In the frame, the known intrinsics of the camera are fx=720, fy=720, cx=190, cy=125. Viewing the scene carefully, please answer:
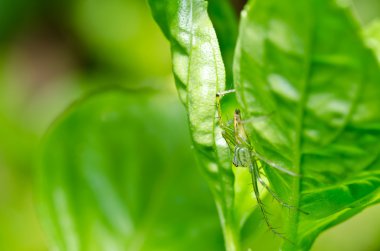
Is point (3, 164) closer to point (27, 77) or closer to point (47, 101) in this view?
point (47, 101)

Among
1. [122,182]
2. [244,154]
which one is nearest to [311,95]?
[244,154]

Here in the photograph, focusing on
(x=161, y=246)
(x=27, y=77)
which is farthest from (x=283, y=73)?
(x=27, y=77)

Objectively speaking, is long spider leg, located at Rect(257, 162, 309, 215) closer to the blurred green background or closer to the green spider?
the green spider

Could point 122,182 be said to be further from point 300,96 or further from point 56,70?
point 56,70

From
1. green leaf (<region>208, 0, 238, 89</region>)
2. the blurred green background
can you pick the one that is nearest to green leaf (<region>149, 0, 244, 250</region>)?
green leaf (<region>208, 0, 238, 89</region>)

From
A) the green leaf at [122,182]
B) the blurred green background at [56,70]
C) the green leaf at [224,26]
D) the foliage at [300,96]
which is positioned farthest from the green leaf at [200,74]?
the blurred green background at [56,70]
